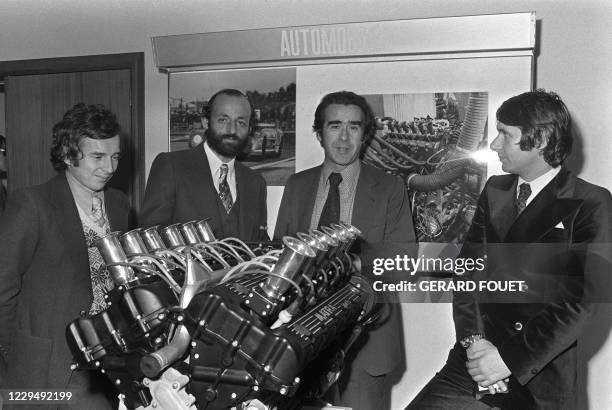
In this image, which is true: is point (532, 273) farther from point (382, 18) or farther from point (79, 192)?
point (79, 192)

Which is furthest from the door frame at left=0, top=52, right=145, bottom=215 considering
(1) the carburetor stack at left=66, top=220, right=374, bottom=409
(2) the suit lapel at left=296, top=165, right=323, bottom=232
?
(1) the carburetor stack at left=66, top=220, right=374, bottom=409

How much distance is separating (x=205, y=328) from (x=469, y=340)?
4.18 feet

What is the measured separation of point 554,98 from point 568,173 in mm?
278

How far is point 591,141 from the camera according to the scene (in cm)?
239

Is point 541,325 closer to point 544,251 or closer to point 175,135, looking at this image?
point 544,251

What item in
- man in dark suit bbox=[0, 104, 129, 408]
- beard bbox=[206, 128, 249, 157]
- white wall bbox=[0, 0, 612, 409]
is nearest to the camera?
man in dark suit bbox=[0, 104, 129, 408]

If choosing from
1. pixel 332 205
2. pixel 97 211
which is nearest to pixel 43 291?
pixel 97 211

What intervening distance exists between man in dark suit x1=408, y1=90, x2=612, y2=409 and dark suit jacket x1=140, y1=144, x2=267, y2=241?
93 cm

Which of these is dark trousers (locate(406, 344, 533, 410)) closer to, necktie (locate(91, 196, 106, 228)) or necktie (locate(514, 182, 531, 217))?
necktie (locate(514, 182, 531, 217))

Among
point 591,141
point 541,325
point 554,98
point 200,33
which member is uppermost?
point 200,33

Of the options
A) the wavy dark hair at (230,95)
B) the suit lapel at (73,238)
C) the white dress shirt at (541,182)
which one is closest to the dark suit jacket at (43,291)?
the suit lapel at (73,238)

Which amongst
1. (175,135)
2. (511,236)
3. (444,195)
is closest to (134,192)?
(175,135)

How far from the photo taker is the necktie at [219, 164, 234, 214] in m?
2.53

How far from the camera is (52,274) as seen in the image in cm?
203
